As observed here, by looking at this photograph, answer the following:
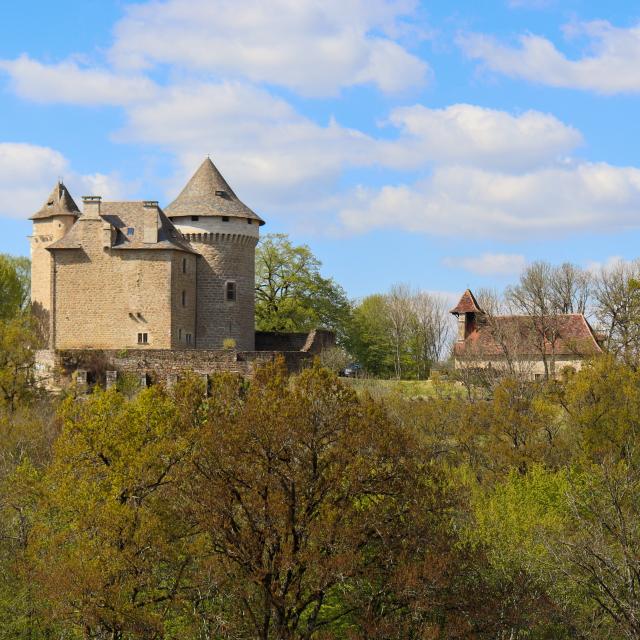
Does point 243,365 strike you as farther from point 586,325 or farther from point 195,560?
point 195,560

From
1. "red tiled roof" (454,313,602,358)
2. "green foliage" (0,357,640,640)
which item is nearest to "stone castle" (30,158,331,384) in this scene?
"red tiled roof" (454,313,602,358)

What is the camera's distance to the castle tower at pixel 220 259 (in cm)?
5228

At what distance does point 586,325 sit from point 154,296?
77.5 ft

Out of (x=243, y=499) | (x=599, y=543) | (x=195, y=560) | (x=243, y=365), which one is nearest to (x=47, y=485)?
(x=195, y=560)

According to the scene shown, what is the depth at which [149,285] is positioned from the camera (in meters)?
49.8

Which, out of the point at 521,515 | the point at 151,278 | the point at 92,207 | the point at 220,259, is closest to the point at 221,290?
the point at 220,259

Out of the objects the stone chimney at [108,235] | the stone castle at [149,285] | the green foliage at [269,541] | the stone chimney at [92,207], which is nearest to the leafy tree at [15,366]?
the stone castle at [149,285]

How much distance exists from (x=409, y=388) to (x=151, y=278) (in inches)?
494

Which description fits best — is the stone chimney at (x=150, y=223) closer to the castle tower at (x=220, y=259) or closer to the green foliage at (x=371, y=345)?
the castle tower at (x=220, y=259)

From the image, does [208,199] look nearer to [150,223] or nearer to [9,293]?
[150,223]

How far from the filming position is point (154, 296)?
49.8 metres

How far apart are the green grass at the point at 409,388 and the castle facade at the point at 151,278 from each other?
5781 millimetres

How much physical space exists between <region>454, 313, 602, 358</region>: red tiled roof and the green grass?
162 inches

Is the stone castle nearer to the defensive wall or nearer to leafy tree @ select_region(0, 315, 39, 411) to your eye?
the defensive wall
